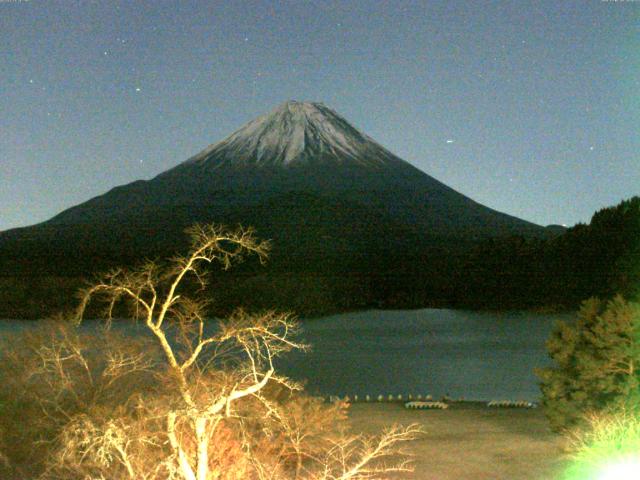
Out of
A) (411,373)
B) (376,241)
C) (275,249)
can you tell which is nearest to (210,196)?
(275,249)

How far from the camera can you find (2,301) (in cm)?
5353

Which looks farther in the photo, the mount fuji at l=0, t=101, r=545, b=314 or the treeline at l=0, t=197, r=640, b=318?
the mount fuji at l=0, t=101, r=545, b=314

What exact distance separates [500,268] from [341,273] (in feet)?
55.6

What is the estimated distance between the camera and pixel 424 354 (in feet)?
131

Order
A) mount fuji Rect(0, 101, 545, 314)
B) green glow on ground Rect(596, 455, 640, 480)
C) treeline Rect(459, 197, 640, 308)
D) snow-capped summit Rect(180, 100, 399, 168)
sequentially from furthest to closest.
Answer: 1. snow-capped summit Rect(180, 100, 399, 168)
2. mount fuji Rect(0, 101, 545, 314)
3. treeline Rect(459, 197, 640, 308)
4. green glow on ground Rect(596, 455, 640, 480)

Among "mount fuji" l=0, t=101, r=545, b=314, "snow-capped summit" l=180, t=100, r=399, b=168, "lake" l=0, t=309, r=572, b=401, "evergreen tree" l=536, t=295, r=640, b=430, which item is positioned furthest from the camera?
"snow-capped summit" l=180, t=100, r=399, b=168

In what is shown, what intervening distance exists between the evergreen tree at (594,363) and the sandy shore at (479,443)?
1.96ft

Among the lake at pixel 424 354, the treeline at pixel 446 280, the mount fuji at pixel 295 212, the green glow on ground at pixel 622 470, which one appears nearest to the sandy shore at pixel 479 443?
the green glow on ground at pixel 622 470

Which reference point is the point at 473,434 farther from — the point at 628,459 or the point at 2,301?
the point at 2,301

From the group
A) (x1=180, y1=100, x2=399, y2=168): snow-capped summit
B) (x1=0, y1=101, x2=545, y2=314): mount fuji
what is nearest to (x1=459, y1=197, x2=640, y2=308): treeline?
(x1=0, y1=101, x2=545, y2=314): mount fuji

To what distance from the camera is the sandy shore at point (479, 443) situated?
30.7 feet

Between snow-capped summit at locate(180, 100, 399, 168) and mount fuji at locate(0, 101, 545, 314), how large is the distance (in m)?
0.12

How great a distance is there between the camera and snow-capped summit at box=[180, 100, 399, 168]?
86.2 meters

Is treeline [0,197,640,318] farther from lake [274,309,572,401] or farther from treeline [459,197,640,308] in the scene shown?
lake [274,309,572,401]
